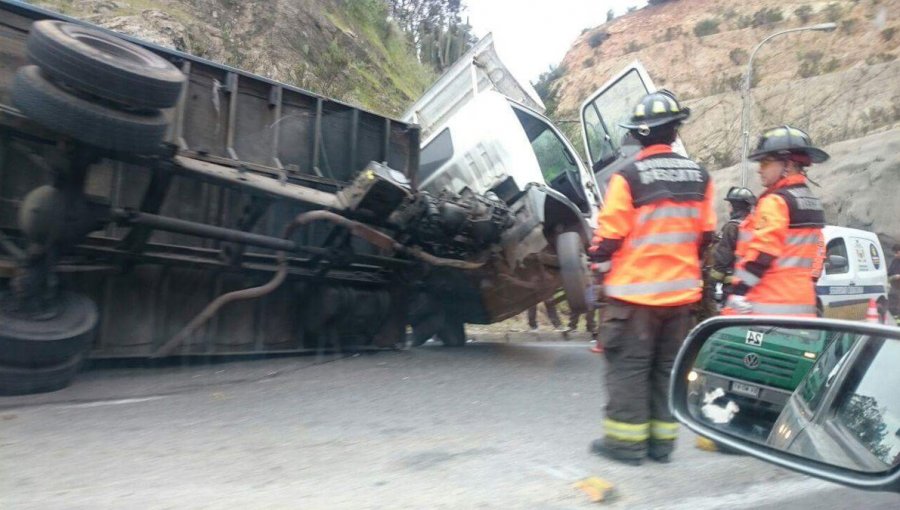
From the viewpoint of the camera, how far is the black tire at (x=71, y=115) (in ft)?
16.1

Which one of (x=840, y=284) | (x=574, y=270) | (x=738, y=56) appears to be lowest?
(x=574, y=270)

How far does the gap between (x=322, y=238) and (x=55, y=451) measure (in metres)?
3.45

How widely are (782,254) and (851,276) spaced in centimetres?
814

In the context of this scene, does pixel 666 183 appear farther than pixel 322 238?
No

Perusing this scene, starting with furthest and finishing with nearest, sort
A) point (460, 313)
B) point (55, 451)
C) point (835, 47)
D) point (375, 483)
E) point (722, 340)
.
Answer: point (835, 47) → point (460, 313) → point (55, 451) → point (375, 483) → point (722, 340)

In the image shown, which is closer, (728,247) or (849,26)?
(728,247)

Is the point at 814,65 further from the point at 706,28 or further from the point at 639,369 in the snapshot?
the point at 639,369

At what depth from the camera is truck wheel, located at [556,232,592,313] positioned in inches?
282

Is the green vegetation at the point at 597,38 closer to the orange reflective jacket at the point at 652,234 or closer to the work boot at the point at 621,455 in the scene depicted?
the orange reflective jacket at the point at 652,234

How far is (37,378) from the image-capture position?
17.9ft

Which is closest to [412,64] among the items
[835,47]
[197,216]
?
[835,47]

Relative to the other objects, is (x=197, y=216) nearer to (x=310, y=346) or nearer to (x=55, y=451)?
(x=310, y=346)

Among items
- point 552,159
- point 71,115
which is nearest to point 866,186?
point 552,159

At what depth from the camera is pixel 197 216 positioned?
6.77 m
